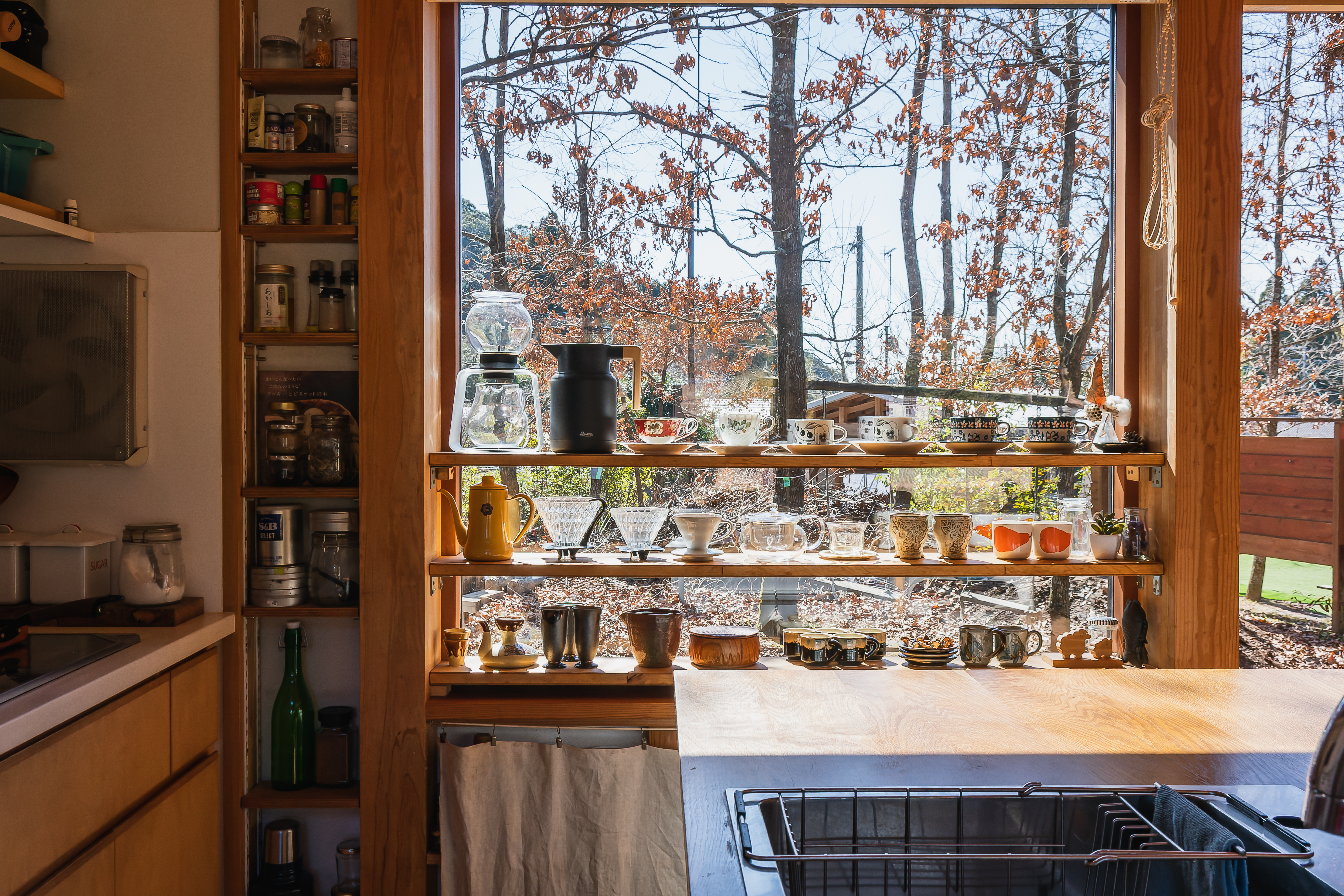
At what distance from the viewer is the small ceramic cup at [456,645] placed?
95.0 inches

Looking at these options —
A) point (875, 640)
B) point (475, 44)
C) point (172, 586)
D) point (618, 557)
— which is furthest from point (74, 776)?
point (475, 44)

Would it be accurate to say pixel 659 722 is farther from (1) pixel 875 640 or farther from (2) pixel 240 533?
(2) pixel 240 533

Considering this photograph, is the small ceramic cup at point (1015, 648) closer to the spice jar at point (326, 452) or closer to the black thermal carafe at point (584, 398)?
the black thermal carafe at point (584, 398)

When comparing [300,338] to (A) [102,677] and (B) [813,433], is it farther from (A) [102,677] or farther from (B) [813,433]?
(B) [813,433]

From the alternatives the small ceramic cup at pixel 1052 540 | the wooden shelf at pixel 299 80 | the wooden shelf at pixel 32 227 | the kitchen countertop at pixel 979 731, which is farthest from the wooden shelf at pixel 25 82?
the small ceramic cup at pixel 1052 540

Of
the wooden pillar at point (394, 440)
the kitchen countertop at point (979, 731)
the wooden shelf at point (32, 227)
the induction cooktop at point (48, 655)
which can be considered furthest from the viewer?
the wooden pillar at point (394, 440)

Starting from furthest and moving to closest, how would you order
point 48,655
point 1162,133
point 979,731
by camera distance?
1. point 1162,133
2. point 48,655
3. point 979,731

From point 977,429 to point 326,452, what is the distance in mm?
1669

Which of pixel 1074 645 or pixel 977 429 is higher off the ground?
pixel 977 429

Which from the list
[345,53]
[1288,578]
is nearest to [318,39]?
Result: [345,53]

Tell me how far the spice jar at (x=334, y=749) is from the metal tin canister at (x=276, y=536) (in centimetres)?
41

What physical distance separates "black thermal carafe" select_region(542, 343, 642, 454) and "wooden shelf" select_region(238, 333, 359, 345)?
517 mm

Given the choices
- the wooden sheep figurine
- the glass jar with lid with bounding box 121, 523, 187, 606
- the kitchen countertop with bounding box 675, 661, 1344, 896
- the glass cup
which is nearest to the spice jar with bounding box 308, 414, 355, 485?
the glass jar with lid with bounding box 121, 523, 187, 606

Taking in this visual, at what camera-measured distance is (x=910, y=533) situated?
7.87ft
